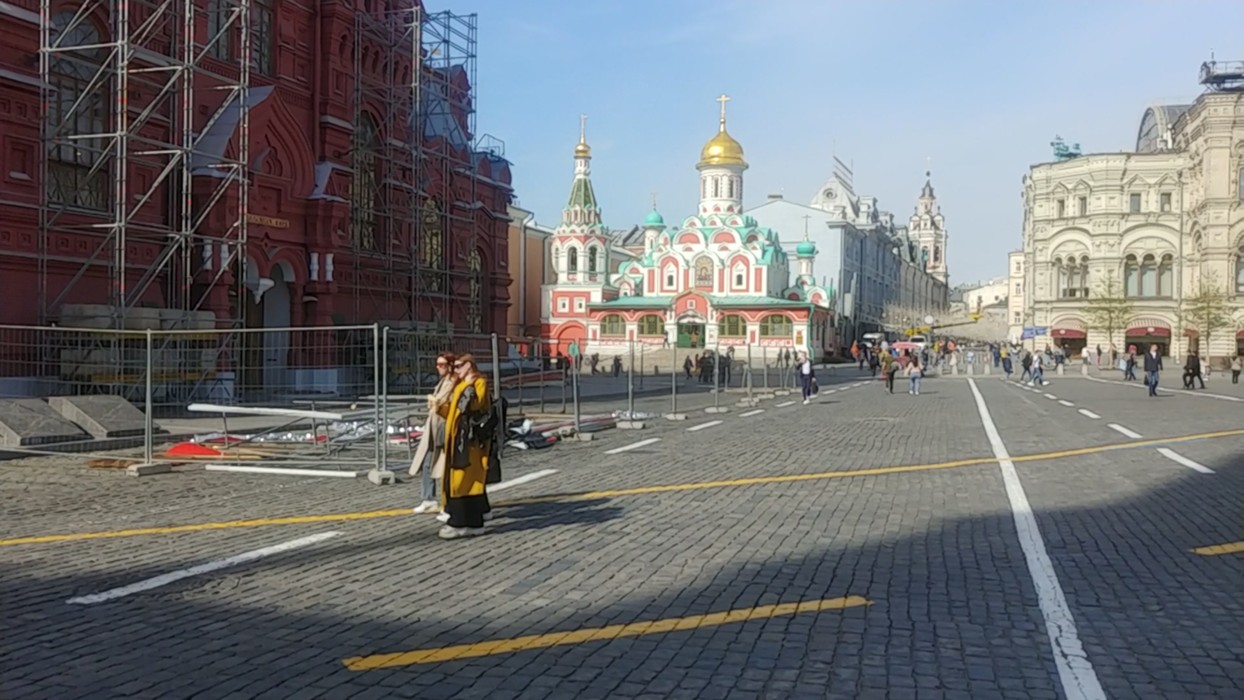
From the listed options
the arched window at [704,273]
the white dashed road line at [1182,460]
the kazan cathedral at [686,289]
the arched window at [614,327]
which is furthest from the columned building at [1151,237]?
the white dashed road line at [1182,460]

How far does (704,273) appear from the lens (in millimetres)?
82562

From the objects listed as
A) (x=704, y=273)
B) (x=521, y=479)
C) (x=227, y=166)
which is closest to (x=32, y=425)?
(x=521, y=479)

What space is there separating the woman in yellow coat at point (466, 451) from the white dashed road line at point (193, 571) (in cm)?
115

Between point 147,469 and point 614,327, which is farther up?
point 614,327

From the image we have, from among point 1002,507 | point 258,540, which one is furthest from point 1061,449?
point 258,540

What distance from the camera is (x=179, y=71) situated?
2362 centimetres

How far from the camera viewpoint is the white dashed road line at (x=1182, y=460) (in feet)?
47.6

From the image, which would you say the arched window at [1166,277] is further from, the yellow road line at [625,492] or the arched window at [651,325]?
the yellow road line at [625,492]

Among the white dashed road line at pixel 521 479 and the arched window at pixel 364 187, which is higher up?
the arched window at pixel 364 187

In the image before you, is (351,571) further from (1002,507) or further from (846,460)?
(846,460)

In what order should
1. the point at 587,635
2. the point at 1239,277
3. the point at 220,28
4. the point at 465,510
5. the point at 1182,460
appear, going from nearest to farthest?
1. the point at 587,635
2. the point at 465,510
3. the point at 1182,460
4. the point at 220,28
5. the point at 1239,277

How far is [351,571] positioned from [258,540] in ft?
5.38

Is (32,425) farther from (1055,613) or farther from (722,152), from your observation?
(722,152)

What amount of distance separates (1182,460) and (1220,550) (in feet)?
24.4
